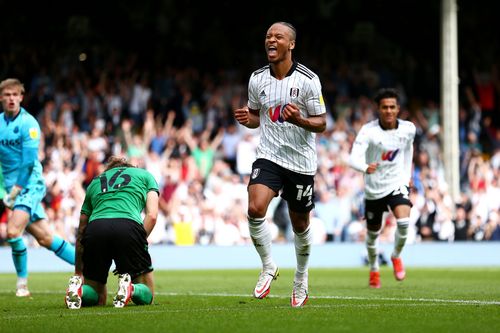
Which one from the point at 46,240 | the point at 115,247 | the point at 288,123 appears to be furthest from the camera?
the point at 46,240

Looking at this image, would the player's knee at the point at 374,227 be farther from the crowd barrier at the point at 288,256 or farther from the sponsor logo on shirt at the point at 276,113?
the crowd barrier at the point at 288,256

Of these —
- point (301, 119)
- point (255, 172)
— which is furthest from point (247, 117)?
point (301, 119)

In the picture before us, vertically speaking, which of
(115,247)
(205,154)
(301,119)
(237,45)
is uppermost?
(237,45)

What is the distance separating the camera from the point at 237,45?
2952 cm

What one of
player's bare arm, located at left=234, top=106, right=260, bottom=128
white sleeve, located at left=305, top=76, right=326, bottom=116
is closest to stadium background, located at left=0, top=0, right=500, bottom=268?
player's bare arm, located at left=234, top=106, right=260, bottom=128

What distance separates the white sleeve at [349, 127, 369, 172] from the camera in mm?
14258

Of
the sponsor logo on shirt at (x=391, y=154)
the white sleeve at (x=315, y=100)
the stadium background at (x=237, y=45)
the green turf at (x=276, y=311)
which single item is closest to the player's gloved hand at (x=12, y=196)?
the green turf at (x=276, y=311)

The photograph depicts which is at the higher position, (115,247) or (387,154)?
(387,154)

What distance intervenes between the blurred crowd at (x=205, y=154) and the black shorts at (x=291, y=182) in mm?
12609

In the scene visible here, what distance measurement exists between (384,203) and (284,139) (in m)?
4.74

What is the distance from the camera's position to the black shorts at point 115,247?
10031 mm

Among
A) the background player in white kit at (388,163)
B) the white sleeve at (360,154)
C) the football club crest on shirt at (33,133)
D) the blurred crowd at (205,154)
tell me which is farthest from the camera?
the blurred crowd at (205,154)

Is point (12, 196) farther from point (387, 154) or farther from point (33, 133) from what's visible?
point (387, 154)

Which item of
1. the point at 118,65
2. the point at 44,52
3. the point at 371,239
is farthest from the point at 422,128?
the point at 371,239
